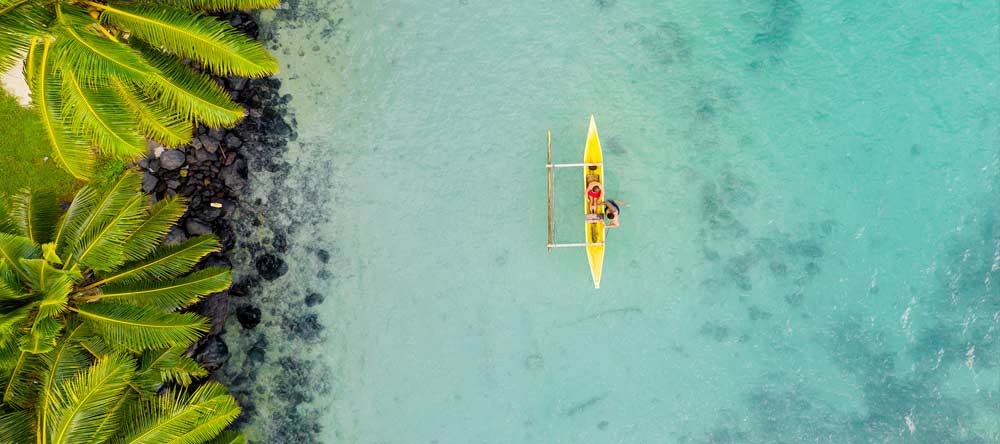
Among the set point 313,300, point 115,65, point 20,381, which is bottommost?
point 313,300

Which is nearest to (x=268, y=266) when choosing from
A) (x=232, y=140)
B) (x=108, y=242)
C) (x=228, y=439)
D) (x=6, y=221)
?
(x=232, y=140)

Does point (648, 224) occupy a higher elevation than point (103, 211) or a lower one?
lower

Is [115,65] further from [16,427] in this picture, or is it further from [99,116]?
[16,427]

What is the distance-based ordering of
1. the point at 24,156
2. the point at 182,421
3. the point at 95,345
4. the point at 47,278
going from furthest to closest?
the point at 24,156 < the point at 182,421 < the point at 95,345 < the point at 47,278

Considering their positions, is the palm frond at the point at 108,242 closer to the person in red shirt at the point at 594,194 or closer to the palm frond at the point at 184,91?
the palm frond at the point at 184,91

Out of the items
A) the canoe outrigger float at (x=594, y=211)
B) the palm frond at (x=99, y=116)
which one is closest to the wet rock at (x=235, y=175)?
the palm frond at (x=99, y=116)

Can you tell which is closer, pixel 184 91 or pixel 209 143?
pixel 184 91

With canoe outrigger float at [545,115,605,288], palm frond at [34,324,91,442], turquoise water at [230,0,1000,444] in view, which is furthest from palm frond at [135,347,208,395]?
canoe outrigger float at [545,115,605,288]

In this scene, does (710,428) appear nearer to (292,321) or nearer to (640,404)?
(640,404)
